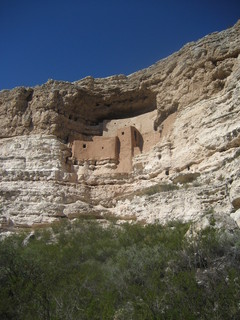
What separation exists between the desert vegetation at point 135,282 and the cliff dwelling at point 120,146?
719 cm

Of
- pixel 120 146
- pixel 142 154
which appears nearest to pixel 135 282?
pixel 142 154

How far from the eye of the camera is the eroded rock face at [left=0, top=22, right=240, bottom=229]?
45.3 feet

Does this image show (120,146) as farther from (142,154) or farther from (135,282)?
(135,282)

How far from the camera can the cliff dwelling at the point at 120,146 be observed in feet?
61.9

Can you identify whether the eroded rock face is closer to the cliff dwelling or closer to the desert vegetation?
the cliff dwelling

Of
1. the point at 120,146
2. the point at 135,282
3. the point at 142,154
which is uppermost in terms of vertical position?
the point at 120,146

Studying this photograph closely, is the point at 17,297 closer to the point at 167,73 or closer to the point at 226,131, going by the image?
the point at 226,131

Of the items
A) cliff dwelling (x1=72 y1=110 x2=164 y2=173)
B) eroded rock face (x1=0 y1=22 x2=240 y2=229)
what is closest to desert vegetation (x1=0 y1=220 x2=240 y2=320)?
eroded rock face (x1=0 y1=22 x2=240 y2=229)

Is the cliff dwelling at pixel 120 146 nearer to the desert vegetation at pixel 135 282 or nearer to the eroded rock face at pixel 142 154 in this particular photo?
the eroded rock face at pixel 142 154

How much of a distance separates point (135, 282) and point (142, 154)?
10.2m

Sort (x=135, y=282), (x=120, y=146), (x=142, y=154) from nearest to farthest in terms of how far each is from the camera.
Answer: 1. (x=135, y=282)
2. (x=142, y=154)
3. (x=120, y=146)

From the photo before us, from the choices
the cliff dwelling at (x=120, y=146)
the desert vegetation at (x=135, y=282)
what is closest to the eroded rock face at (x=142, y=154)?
the cliff dwelling at (x=120, y=146)

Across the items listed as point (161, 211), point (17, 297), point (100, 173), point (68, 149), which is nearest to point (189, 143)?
point (161, 211)

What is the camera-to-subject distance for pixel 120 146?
19.4 m
